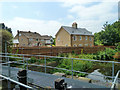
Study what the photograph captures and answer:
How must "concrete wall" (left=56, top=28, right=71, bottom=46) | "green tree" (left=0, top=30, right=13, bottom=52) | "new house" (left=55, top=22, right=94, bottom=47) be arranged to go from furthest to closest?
Answer: "concrete wall" (left=56, top=28, right=71, bottom=46), "new house" (left=55, top=22, right=94, bottom=47), "green tree" (left=0, top=30, right=13, bottom=52)

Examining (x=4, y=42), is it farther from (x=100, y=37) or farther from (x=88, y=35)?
(x=100, y=37)

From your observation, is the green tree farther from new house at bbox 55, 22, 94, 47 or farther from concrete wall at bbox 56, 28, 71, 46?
concrete wall at bbox 56, 28, 71, 46

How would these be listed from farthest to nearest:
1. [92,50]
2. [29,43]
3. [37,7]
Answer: [29,43] → [92,50] → [37,7]

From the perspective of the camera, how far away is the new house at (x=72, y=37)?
25047 mm

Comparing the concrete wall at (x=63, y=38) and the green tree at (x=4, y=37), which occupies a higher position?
the concrete wall at (x=63, y=38)

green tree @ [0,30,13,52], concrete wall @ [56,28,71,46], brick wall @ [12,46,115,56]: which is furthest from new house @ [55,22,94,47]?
green tree @ [0,30,13,52]

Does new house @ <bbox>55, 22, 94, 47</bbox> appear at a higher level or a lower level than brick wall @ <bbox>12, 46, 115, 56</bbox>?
higher

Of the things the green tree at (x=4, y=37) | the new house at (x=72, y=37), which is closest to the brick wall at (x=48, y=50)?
the green tree at (x=4, y=37)

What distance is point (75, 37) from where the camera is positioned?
25438 mm

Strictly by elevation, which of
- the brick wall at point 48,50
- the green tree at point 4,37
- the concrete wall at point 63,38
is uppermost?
the concrete wall at point 63,38

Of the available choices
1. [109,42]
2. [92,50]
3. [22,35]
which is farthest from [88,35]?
[22,35]

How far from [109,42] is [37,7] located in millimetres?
27922

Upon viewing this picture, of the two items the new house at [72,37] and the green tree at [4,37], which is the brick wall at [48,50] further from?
the new house at [72,37]

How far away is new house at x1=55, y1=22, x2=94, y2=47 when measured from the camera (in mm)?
25047
